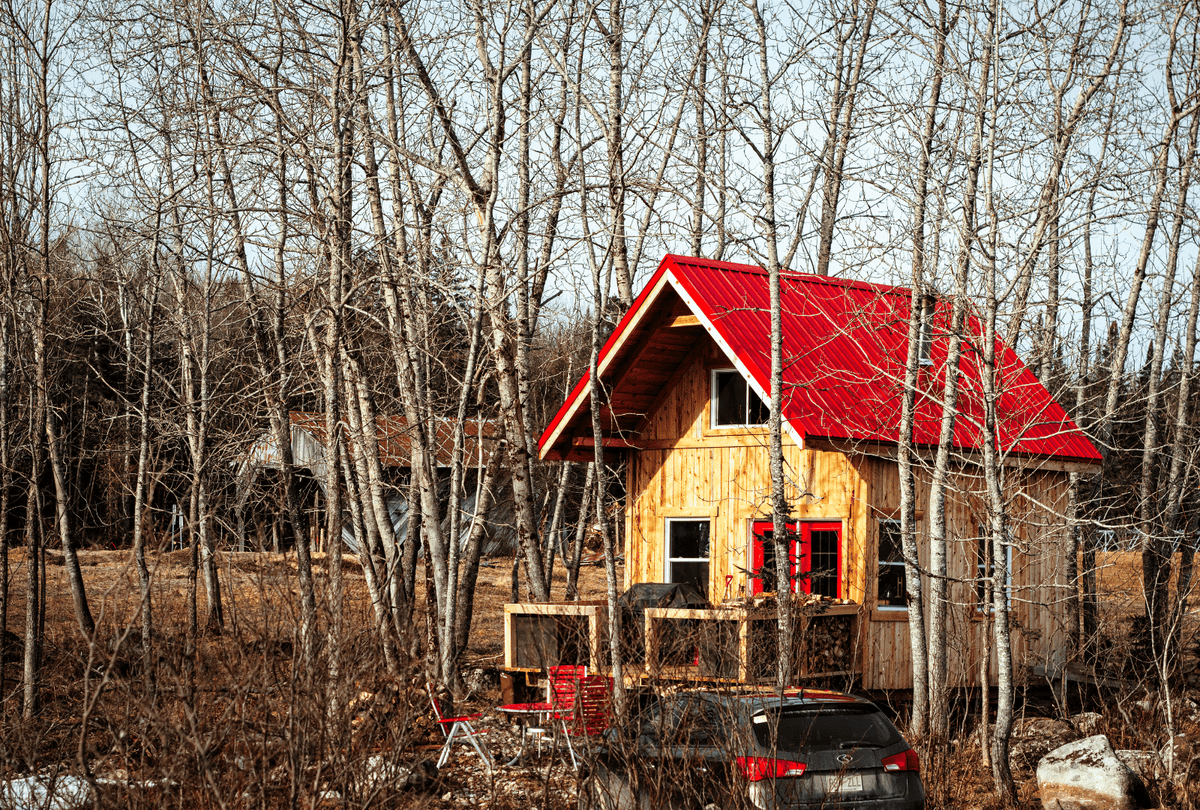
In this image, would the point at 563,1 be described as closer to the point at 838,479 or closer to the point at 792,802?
the point at 838,479

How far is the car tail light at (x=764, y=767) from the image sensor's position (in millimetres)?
8141

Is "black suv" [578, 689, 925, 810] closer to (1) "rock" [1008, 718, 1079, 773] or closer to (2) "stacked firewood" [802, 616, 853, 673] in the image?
(2) "stacked firewood" [802, 616, 853, 673]

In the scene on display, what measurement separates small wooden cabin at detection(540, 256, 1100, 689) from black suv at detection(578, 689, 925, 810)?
546cm

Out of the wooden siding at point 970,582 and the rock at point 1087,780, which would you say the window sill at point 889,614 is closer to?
the wooden siding at point 970,582

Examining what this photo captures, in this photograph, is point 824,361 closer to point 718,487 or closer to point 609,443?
point 718,487

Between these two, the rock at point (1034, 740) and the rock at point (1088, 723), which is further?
the rock at point (1088, 723)

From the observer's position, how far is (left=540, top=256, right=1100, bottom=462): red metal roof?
1577 cm

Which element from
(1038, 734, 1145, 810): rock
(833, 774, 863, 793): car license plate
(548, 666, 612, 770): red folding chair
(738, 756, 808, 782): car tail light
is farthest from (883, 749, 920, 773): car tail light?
(1038, 734, 1145, 810): rock

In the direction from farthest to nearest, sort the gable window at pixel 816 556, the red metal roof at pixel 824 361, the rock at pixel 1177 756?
the gable window at pixel 816 556 < the red metal roof at pixel 824 361 < the rock at pixel 1177 756

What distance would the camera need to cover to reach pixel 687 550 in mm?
18578

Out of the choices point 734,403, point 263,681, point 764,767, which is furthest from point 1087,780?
point 263,681

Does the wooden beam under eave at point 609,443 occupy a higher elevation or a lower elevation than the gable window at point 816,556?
higher

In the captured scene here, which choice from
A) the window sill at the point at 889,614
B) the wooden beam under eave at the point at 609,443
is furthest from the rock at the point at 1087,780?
the wooden beam under eave at the point at 609,443

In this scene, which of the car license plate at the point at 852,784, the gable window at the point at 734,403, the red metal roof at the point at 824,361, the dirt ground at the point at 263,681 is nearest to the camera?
the dirt ground at the point at 263,681
